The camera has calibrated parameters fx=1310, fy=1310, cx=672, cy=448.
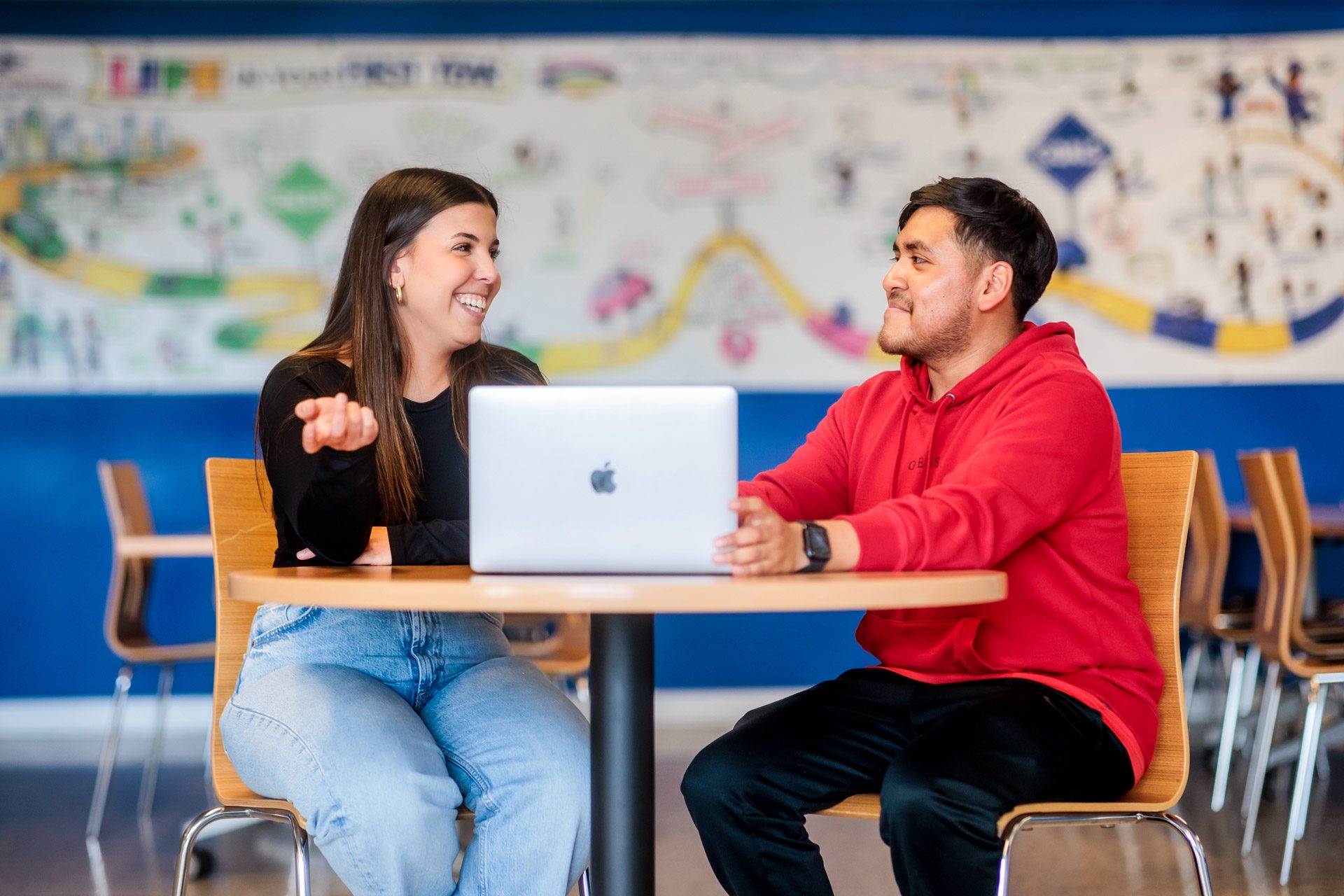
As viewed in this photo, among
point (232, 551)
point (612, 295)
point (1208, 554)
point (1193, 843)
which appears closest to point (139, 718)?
point (612, 295)

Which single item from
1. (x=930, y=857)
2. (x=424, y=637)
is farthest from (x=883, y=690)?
(x=424, y=637)

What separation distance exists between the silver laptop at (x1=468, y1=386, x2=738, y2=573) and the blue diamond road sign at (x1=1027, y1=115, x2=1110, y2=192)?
156 inches

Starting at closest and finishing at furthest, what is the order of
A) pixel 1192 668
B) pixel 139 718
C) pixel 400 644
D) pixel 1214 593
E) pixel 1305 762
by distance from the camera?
pixel 400 644
pixel 1305 762
pixel 1214 593
pixel 1192 668
pixel 139 718

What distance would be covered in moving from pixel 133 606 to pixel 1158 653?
9.39ft

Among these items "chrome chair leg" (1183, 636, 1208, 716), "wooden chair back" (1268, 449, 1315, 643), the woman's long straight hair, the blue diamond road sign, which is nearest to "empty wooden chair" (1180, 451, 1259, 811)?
"chrome chair leg" (1183, 636, 1208, 716)

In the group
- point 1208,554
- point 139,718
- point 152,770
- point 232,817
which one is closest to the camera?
point 232,817

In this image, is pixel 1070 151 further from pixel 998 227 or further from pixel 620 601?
pixel 620 601

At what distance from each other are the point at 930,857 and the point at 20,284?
14.2 feet

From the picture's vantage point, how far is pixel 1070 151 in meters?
4.94

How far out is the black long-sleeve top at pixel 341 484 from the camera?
1.64 meters

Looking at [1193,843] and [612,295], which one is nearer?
[1193,843]

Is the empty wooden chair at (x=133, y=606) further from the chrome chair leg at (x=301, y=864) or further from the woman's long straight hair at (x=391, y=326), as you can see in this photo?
the chrome chair leg at (x=301, y=864)

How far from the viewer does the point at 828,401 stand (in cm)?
489

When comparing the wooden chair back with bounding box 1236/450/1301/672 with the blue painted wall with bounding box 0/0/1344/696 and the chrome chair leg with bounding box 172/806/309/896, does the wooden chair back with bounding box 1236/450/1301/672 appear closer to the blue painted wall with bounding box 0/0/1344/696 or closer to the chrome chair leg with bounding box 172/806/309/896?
A: the blue painted wall with bounding box 0/0/1344/696
